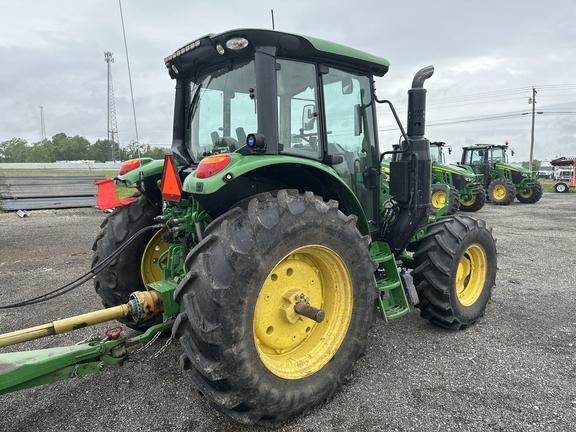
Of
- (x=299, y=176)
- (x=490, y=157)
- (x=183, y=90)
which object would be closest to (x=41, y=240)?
(x=183, y=90)

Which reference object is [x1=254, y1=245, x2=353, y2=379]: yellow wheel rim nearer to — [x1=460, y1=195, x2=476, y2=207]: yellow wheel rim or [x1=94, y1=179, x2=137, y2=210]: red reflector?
[x1=94, y1=179, x2=137, y2=210]: red reflector

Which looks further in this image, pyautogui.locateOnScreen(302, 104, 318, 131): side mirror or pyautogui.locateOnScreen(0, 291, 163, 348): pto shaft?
pyautogui.locateOnScreen(302, 104, 318, 131): side mirror

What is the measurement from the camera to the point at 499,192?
16.5m

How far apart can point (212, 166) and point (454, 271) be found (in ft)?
7.79

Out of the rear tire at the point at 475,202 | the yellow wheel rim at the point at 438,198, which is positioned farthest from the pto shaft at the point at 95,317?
the rear tire at the point at 475,202

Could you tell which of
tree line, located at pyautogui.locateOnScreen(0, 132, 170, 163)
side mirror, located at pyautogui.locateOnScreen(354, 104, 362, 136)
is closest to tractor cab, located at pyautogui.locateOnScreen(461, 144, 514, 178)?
side mirror, located at pyautogui.locateOnScreen(354, 104, 362, 136)

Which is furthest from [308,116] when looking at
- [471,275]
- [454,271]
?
[471,275]

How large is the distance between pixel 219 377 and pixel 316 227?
102 centimetres

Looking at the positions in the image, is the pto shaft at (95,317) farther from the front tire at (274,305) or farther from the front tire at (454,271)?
the front tire at (454,271)

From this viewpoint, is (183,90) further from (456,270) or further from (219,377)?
(456,270)

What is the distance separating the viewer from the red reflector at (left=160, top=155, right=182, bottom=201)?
2859 mm

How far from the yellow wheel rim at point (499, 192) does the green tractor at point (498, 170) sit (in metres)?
0.09

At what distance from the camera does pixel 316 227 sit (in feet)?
8.26

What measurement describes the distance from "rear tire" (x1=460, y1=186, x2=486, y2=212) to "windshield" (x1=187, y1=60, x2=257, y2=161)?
43.4ft
